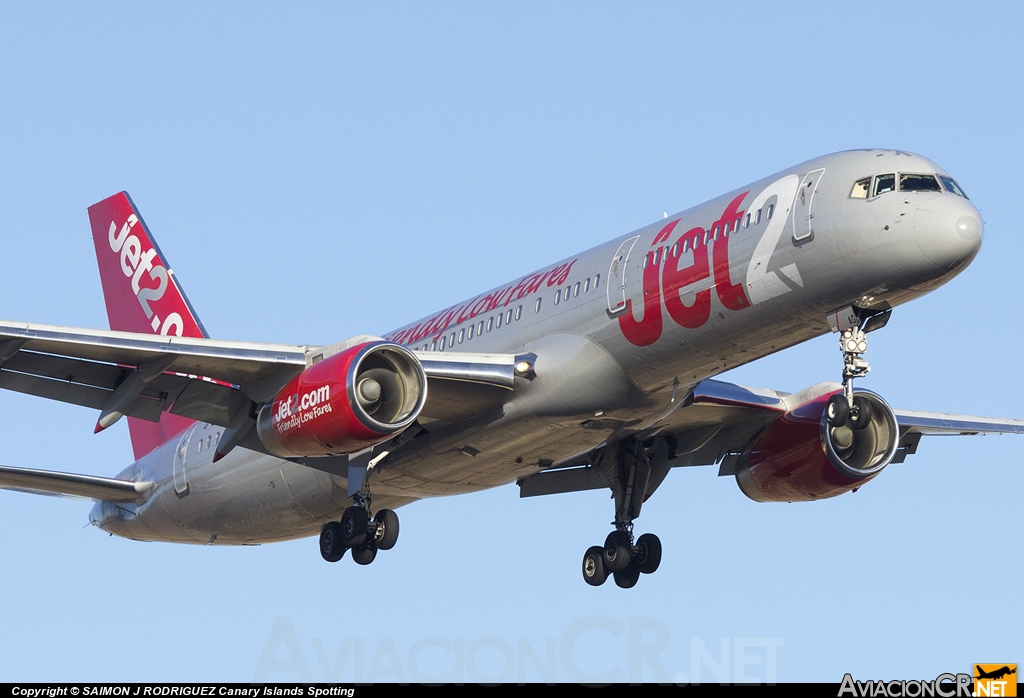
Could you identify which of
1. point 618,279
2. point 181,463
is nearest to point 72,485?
point 181,463

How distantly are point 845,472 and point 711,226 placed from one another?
8749 millimetres

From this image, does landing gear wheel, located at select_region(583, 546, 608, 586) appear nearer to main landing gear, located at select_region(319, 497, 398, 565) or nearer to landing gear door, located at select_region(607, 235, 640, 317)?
main landing gear, located at select_region(319, 497, 398, 565)

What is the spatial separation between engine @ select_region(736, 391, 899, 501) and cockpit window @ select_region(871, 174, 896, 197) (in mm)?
8150

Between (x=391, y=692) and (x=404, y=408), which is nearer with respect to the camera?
(x=391, y=692)

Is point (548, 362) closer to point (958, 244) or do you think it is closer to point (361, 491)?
point (361, 491)

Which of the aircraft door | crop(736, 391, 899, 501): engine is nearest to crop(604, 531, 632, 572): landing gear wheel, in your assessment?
crop(736, 391, 899, 501): engine

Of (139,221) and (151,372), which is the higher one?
(139,221)

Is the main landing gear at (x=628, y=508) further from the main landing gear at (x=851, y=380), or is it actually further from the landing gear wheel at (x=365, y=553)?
the main landing gear at (x=851, y=380)

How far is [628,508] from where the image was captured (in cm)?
3494

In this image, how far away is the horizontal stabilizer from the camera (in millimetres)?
32625

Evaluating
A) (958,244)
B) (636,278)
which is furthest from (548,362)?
(958,244)

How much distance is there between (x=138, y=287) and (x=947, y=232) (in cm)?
2434

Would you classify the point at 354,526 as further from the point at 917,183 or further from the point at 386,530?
the point at 917,183

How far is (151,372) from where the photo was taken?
28.8 meters
